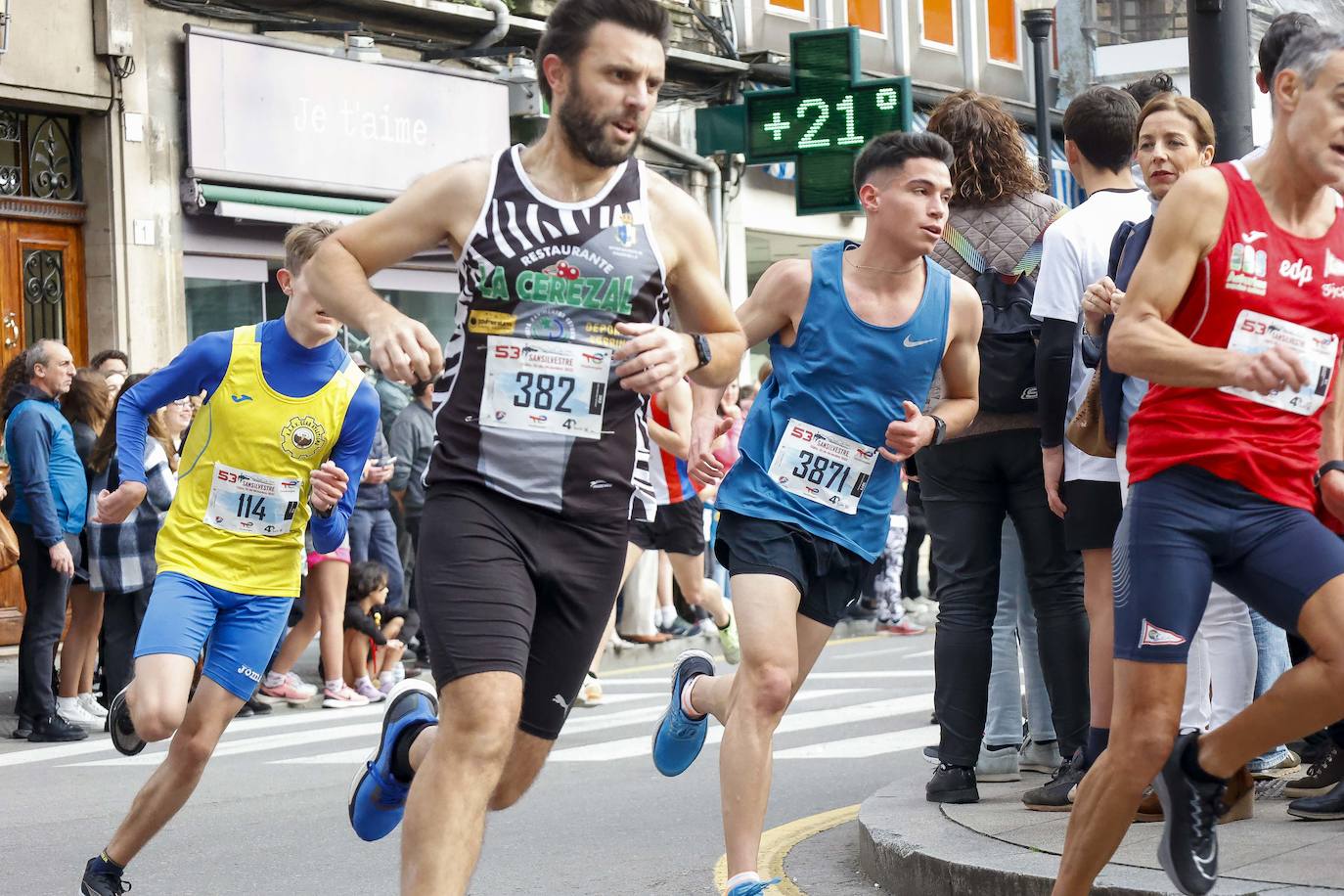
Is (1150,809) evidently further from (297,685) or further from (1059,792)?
(297,685)

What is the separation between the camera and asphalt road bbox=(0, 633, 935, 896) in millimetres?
6648

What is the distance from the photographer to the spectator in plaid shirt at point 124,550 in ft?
36.9

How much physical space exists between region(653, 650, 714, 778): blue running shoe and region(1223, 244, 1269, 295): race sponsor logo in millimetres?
2655

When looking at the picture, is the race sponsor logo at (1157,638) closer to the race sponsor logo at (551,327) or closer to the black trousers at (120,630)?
the race sponsor logo at (551,327)

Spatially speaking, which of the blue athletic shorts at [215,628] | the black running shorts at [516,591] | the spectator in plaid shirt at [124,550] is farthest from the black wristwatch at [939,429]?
the spectator in plaid shirt at [124,550]

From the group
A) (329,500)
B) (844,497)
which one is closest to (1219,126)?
(844,497)

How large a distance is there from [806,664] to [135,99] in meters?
11.6

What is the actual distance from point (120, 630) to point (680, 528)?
10.6 ft

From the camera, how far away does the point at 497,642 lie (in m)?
4.49

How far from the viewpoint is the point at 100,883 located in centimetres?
594

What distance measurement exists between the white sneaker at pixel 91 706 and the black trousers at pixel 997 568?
6.39m

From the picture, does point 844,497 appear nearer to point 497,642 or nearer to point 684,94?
point 497,642

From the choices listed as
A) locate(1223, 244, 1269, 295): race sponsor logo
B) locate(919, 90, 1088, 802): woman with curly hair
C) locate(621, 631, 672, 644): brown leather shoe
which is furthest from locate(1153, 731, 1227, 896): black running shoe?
locate(621, 631, 672, 644): brown leather shoe

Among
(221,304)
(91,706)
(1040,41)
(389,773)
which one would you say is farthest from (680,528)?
(1040,41)
